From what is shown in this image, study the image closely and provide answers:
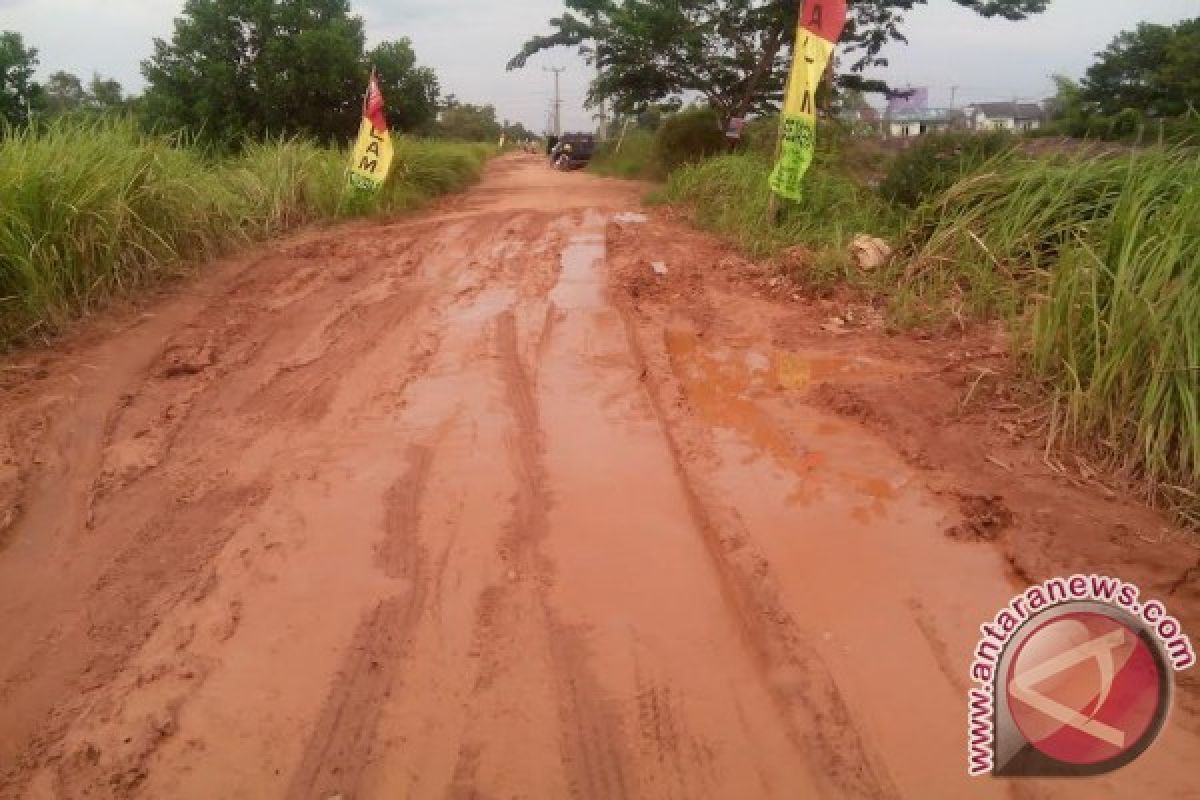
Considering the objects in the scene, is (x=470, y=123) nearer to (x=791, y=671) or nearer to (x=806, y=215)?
(x=806, y=215)

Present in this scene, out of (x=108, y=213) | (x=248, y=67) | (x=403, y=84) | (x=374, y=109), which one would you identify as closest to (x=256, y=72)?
(x=248, y=67)

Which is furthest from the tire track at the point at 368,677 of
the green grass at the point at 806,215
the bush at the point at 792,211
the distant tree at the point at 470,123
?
the distant tree at the point at 470,123

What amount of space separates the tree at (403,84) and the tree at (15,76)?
6020 mm

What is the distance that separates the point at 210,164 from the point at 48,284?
4.81m

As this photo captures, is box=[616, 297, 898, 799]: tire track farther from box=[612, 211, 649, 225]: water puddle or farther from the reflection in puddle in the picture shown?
box=[612, 211, 649, 225]: water puddle

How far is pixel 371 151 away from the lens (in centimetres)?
962

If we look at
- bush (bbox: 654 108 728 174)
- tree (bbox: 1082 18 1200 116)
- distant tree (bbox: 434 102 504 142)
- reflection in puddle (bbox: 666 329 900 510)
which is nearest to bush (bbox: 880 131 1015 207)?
reflection in puddle (bbox: 666 329 900 510)

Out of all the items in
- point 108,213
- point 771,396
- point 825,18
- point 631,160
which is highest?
point 825,18

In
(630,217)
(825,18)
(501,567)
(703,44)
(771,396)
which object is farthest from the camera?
(703,44)

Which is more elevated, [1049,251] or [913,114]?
[913,114]

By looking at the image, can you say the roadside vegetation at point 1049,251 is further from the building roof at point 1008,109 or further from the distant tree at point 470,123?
the distant tree at point 470,123

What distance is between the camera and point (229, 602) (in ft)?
9.16

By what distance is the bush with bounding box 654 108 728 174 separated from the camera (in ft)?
52.9

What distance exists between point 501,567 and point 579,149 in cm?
2331
